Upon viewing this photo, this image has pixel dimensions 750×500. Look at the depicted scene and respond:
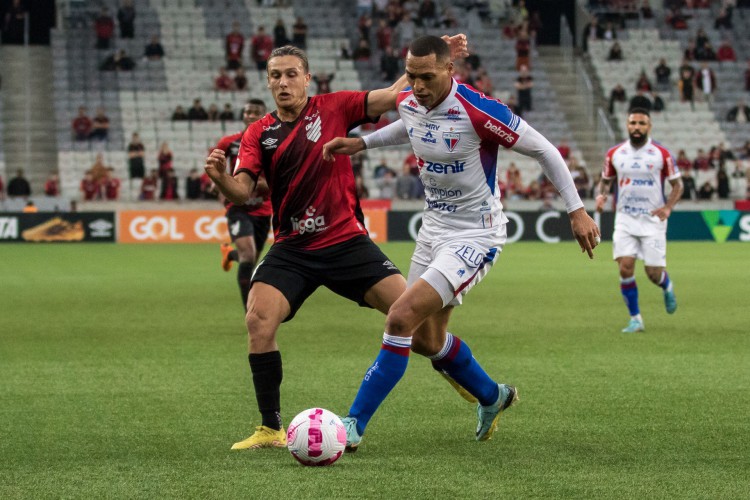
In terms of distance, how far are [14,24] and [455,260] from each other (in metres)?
30.4

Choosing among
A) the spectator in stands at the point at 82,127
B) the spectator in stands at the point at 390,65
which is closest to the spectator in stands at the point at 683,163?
the spectator in stands at the point at 390,65

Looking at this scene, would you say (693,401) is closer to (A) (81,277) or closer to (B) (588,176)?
(A) (81,277)

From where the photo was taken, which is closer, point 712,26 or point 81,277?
point 81,277

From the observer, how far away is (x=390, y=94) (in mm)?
6863

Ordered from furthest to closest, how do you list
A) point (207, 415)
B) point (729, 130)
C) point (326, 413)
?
point (729, 130) → point (207, 415) → point (326, 413)

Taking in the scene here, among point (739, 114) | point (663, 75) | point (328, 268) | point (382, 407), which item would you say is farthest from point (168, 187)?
point (328, 268)

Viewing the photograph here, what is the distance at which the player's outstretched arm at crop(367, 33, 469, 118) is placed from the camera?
21.9 ft

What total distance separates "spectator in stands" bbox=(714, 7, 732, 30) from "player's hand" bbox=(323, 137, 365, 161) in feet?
114

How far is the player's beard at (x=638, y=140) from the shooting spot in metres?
12.8

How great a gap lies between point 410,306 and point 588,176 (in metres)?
26.1

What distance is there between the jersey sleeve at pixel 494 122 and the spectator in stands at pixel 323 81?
83.0 feet

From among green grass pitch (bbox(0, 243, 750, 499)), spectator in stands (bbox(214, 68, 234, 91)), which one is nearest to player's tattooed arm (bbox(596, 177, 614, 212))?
green grass pitch (bbox(0, 243, 750, 499))

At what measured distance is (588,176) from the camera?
31641mm

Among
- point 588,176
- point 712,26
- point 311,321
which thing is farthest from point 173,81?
point 311,321
